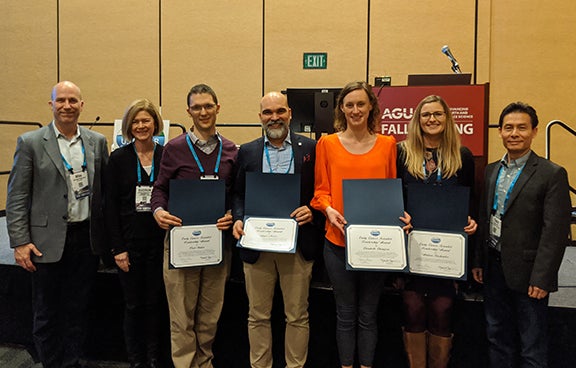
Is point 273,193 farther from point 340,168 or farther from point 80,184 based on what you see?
point 80,184

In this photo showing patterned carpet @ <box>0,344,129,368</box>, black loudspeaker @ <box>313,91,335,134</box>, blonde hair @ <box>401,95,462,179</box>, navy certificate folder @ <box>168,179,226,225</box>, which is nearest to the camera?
blonde hair @ <box>401,95,462,179</box>

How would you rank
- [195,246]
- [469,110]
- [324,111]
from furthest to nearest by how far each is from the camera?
[324,111], [469,110], [195,246]

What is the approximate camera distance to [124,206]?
6.57ft

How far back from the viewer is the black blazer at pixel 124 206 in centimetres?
197

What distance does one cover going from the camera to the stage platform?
210cm

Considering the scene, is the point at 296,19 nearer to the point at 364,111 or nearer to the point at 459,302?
the point at 364,111

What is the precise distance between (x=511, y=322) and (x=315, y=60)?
398 cm

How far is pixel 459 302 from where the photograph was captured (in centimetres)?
211

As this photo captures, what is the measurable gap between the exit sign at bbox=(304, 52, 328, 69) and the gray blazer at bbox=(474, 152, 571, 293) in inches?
143

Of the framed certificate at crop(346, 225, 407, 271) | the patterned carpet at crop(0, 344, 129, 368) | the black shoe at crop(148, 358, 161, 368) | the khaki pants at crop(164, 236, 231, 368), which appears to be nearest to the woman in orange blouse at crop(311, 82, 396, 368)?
the framed certificate at crop(346, 225, 407, 271)

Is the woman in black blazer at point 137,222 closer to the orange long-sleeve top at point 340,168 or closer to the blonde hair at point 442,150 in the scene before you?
the orange long-sleeve top at point 340,168

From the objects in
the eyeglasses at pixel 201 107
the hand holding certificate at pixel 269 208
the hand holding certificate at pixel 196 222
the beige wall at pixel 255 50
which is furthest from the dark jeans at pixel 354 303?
the beige wall at pixel 255 50

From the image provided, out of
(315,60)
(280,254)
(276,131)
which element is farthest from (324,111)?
(315,60)

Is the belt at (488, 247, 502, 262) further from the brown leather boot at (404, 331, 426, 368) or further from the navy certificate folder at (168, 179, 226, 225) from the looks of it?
the navy certificate folder at (168, 179, 226, 225)
